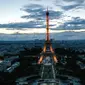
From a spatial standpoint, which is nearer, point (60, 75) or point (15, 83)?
point (15, 83)

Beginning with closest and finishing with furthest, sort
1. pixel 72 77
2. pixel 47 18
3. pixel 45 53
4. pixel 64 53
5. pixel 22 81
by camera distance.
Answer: pixel 22 81, pixel 72 77, pixel 47 18, pixel 45 53, pixel 64 53

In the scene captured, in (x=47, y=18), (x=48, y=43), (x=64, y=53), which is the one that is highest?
(x=47, y=18)

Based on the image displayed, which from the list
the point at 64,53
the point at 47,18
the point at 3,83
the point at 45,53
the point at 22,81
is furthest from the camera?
the point at 64,53

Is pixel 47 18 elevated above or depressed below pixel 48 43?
above

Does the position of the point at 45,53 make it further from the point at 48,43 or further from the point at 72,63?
the point at 72,63

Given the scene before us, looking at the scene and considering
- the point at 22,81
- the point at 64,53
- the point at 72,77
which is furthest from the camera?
the point at 64,53

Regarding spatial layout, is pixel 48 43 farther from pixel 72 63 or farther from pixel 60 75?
pixel 60 75

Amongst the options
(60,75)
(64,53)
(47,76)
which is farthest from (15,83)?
(64,53)

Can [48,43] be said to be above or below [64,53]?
above

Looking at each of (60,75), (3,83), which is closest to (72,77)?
(60,75)
